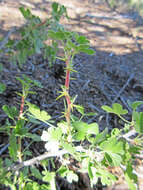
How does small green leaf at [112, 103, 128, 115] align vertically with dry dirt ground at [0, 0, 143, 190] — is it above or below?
above

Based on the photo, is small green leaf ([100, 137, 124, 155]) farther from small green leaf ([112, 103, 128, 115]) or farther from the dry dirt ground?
the dry dirt ground

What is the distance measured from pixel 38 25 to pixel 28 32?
71 mm

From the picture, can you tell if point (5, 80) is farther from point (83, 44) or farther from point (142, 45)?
point (142, 45)

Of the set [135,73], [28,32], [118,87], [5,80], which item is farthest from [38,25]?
[135,73]

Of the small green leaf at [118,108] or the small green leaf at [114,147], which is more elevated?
the small green leaf at [118,108]

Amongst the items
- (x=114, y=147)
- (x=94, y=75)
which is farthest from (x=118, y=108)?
(x=94, y=75)

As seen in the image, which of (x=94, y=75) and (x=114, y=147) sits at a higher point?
(x=114, y=147)

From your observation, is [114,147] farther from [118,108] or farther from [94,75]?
[94,75]

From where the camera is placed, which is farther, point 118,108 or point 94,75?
point 94,75

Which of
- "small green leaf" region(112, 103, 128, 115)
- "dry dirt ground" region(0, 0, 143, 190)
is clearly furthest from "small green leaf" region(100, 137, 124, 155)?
"dry dirt ground" region(0, 0, 143, 190)

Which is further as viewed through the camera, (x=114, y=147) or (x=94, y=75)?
(x=94, y=75)

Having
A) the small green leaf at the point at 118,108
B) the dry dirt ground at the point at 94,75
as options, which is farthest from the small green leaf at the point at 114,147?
the dry dirt ground at the point at 94,75

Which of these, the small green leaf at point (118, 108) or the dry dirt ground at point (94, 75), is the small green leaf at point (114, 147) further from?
the dry dirt ground at point (94, 75)

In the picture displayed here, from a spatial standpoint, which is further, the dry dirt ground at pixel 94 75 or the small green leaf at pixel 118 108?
the dry dirt ground at pixel 94 75
